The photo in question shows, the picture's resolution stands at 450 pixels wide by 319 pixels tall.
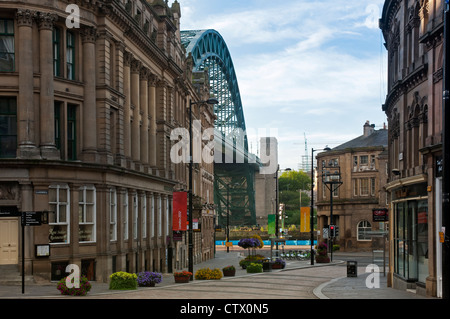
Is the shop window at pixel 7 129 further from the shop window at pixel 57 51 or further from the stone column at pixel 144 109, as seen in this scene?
the stone column at pixel 144 109

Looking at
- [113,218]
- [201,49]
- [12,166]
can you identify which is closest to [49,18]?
[12,166]

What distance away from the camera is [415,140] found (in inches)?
1282

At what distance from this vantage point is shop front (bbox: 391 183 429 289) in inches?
1178

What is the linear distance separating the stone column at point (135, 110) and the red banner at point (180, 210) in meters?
3.87

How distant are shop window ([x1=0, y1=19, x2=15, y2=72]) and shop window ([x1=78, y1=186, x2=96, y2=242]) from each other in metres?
7.74

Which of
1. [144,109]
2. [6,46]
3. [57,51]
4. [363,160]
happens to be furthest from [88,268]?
[363,160]

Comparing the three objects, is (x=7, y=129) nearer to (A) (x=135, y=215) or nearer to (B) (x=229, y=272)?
(A) (x=135, y=215)

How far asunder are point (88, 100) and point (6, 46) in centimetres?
559

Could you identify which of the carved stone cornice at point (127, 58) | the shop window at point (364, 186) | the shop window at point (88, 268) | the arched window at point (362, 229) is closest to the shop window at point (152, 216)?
the carved stone cornice at point (127, 58)

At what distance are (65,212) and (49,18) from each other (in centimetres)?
1039

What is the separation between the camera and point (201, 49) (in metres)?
Result: 114

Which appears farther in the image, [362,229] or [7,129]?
[362,229]

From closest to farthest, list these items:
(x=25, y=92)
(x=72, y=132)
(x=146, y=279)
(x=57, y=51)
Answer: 1. (x=146, y=279)
2. (x=25, y=92)
3. (x=57, y=51)
4. (x=72, y=132)

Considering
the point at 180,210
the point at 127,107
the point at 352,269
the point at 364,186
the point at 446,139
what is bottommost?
the point at 352,269
